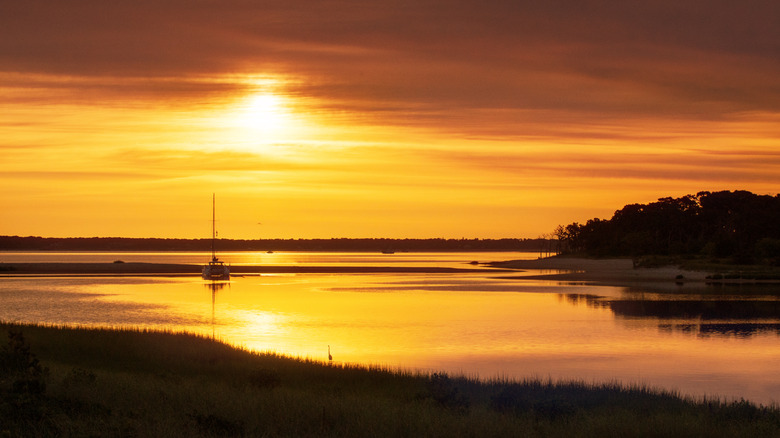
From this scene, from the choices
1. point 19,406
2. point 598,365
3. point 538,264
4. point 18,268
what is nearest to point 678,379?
point 598,365

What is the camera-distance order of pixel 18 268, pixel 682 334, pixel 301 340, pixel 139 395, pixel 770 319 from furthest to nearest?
1. pixel 18 268
2. pixel 770 319
3. pixel 682 334
4. pixel 301 340
5. pixel 139 395

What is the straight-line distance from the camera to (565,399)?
20.0 meters

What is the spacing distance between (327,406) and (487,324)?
2865cm

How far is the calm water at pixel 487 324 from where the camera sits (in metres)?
29.7

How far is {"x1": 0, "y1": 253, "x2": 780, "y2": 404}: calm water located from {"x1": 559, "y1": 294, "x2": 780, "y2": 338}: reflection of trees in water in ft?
0.36

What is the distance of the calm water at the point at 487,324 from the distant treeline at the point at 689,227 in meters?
56.0

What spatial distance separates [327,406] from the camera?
56.2 ft

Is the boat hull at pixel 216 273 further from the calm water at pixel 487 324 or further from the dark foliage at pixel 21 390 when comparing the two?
the dark foliage at pixel 21 390

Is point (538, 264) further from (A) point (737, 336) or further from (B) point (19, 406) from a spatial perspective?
(B) point (19, 406)

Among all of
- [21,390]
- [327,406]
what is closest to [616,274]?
[327,406]

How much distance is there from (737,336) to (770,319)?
10.2 meters

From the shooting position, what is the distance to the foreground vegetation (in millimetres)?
15328

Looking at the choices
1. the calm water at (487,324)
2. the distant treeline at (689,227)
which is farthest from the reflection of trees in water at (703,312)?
the distant treeline at (689,227)

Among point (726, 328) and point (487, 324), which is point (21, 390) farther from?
point (726, 328)
